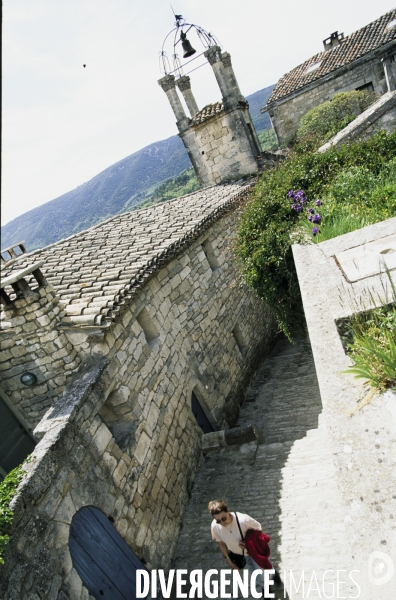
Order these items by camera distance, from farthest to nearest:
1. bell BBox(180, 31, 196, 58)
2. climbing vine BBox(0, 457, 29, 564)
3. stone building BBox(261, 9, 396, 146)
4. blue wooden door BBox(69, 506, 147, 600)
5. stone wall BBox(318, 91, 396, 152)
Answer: stone building BBox(261, 9, 396, 146) < stone wall BBox(318, 91, 396, 152) < bell BBox(180, 31, 196, 58) < blue wooden door BBox(69, 506, 147, 600) < climbing vine BBox(0, 457, 29, 564)

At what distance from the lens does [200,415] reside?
746cm

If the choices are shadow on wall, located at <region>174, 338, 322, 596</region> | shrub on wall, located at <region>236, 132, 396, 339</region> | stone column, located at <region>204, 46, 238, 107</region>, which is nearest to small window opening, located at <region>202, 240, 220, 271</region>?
shrub on wall, located at <region>236, 132, 396, 339</region>

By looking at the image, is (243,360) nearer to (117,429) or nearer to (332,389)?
(117,429)

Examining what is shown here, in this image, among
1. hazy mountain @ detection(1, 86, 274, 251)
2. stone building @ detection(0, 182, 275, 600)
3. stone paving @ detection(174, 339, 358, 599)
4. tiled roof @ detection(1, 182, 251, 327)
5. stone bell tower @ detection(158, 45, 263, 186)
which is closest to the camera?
stone building @ detection(0, 182, 275, 600)

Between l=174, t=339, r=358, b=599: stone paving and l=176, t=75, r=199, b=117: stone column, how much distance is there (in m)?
11.6

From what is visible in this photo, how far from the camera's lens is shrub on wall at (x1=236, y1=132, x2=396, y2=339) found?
21.7ft

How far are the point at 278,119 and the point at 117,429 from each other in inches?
778

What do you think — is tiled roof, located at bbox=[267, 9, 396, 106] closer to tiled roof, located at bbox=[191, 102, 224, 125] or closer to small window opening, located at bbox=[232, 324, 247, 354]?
tiled roof, located at bbox=[191, 102, 224, 125]

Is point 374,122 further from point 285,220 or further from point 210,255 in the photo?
point 285,220

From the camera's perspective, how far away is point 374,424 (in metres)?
1.82

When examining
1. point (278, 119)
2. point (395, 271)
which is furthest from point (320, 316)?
point (278, 119)

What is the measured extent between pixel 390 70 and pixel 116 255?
627 inches

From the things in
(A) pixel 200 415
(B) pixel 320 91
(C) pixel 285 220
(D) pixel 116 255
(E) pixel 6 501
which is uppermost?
(B) pixel 320 91

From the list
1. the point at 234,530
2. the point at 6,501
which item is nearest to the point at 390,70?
the point at 234,530
